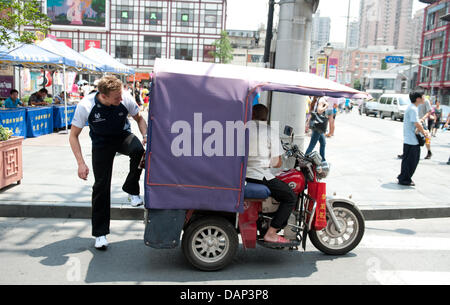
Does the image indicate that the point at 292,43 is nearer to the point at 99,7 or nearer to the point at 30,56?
the point at 30,56

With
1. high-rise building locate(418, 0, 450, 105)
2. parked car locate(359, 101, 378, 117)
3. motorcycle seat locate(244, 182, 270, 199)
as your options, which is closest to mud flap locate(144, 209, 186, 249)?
motorcycle seat locate(244, 182, 270, 199)

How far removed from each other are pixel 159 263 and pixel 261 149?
1.58 m

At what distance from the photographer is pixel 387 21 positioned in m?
176

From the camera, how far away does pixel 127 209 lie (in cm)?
586

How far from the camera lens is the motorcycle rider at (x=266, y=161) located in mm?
4195

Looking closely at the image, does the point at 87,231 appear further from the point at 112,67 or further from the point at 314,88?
the point at 112,67

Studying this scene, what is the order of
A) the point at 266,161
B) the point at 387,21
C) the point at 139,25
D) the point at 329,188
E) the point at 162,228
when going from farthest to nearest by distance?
the point at 387,21, the point at 139,25, the point at 329,188, the point at 266,161, the point at 162,228

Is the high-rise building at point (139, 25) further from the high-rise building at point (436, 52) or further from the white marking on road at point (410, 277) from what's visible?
the white marking on road at point (410, 277)

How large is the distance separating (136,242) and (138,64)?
5289 cm

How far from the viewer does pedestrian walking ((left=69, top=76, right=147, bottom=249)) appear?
4301mm

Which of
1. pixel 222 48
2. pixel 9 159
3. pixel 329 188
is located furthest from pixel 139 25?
pixel 329 188

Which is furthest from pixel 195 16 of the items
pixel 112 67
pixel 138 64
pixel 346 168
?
pixel 346 168

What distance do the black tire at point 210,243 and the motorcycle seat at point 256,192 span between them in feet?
1.15

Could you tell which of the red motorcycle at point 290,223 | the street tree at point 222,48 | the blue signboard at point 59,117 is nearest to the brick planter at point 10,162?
the red motorcycle at point 290,223
